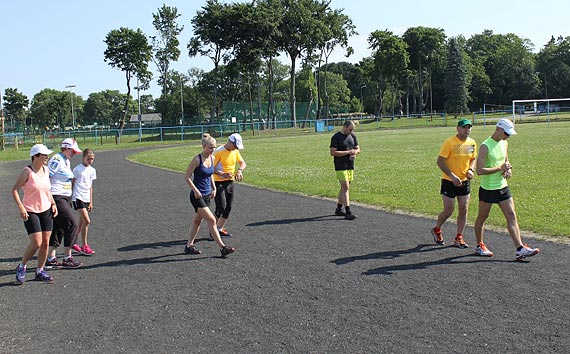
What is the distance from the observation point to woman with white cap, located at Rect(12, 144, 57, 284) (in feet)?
20.9

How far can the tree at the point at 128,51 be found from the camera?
67.1m

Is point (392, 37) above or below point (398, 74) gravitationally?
above

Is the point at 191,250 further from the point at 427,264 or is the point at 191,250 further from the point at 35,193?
the point at 427,264

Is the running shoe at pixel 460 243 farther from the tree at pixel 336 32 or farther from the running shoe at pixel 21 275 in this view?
the tree at pixel 336 32

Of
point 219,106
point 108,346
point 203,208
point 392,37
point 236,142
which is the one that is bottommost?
point 108,346

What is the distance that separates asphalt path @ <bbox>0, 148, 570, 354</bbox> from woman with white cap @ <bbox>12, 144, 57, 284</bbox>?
61 cm

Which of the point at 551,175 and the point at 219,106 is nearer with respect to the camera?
the point at 551,175

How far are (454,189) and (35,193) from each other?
5647 mm

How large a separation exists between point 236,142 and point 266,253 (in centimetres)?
197

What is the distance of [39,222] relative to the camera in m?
6.43

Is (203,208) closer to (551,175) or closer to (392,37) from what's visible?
(551,175)

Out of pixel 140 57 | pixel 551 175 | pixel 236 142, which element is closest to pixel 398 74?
pixel 140 57

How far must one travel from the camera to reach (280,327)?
4.90m

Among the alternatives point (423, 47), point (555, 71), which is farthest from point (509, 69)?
point (423, 47)
